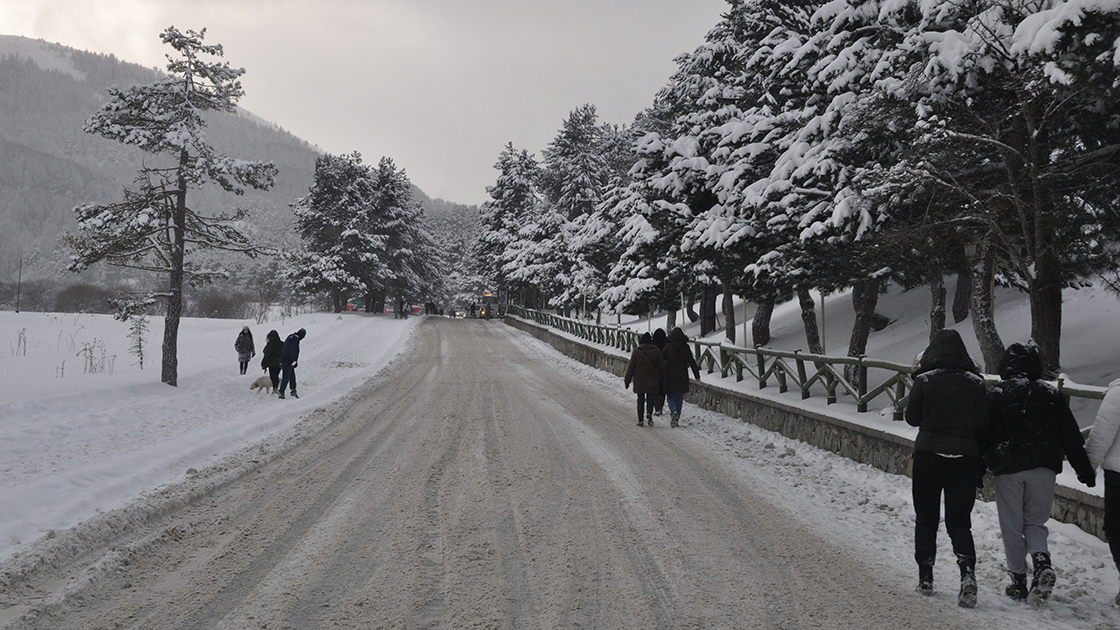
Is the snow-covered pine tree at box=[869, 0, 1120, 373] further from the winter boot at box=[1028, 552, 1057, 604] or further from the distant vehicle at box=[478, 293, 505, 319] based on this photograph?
the distant vehicle at box=[478, 293, 505, 319]

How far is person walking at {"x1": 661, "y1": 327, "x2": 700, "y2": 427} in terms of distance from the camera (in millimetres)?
12328

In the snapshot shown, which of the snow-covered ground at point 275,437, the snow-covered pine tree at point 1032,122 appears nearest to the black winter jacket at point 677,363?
the snow-covered ground at point 275,437

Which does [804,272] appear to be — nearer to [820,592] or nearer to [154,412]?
[820,592]

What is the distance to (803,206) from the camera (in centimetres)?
1312

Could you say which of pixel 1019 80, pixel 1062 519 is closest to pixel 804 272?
pixel 1019 80

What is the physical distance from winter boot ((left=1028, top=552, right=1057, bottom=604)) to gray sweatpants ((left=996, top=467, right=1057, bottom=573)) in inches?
2.1

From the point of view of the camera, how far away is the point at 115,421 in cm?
1116

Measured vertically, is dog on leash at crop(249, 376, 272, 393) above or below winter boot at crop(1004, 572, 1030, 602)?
below

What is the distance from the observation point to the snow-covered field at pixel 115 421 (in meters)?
6.52

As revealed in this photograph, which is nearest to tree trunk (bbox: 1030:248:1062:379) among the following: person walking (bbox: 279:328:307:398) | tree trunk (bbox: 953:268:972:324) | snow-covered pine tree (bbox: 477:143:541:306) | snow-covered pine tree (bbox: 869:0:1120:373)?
snow-covered pine tree (bbox: 869:0:1120:373)

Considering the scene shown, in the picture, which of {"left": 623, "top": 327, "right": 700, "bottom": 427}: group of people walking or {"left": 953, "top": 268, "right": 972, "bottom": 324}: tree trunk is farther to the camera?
{"left": 953, "top": 268, "right": 972, "bottom": 324}: tree trunk

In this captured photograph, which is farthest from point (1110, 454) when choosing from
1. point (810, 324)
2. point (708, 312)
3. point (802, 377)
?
point (708, 312)

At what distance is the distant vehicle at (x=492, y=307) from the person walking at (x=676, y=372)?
184 feet

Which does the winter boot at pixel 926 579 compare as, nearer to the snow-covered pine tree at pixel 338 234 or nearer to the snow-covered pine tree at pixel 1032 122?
the snow-covered pine tree at pixel 1032 122
